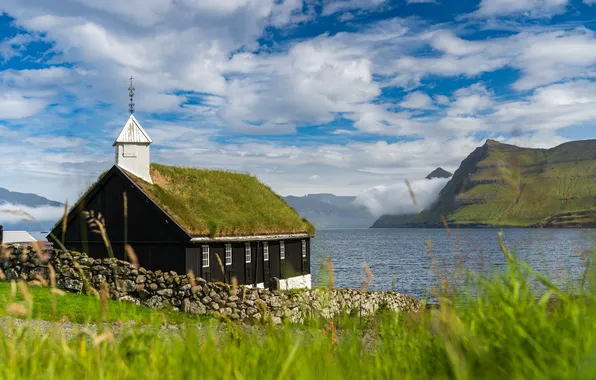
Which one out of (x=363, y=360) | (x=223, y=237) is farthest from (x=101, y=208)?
(x=363, y=360)

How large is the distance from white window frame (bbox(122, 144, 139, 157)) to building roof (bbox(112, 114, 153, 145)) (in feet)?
0.92

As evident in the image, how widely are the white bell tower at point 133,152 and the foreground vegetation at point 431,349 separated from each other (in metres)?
28.3

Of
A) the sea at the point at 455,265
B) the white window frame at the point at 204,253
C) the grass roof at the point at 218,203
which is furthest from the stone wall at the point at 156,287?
the white window frame at the point at 204,253

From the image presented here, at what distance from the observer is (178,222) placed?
29.2 metres

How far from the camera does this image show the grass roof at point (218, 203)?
30547 mm

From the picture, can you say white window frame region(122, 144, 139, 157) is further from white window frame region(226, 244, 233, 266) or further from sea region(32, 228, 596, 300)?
white window frame region(226, 244, 233, 266)

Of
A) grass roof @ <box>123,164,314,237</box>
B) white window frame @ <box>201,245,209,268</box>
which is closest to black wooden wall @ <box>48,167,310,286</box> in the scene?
white window frame @ <box>201,245,209,268</box>

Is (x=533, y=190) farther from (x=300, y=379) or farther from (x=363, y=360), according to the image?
(x=300, y=379)

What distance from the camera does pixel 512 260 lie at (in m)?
4.15

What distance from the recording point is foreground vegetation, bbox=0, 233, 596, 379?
340 cm

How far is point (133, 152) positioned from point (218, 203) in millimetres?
5827

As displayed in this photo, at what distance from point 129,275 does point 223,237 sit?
22.0 ft

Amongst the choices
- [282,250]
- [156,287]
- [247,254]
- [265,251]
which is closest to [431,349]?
[156,287]

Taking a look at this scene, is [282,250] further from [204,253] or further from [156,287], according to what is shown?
[156,287]
